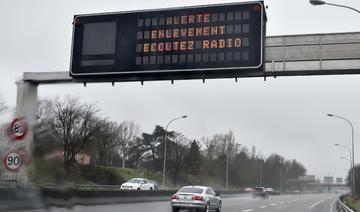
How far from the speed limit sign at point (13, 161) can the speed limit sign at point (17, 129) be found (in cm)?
19

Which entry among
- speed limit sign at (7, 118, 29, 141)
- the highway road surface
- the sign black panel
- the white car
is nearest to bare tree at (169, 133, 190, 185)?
the white car

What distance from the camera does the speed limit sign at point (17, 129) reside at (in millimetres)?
5902

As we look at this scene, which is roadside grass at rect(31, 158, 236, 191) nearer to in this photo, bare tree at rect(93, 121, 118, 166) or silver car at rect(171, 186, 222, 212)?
bare tree at rect(93, 121, 118, 166)

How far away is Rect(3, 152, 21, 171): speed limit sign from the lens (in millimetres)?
5619

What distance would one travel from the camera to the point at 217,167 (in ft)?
368

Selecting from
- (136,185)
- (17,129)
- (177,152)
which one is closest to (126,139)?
(177,152)

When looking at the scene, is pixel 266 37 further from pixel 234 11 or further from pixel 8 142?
pixel 8 142

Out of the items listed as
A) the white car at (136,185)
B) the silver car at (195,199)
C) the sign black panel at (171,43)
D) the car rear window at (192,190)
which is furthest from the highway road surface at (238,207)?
the white car at (136,185)

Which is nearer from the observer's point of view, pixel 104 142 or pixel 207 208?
pixel 207 208

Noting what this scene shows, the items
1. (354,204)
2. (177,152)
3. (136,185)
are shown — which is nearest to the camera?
(354,204)

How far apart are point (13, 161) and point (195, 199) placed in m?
21.4

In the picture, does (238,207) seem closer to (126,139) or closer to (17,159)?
(17,159)

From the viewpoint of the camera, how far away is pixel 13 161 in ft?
19.9

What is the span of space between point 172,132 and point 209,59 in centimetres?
8733
